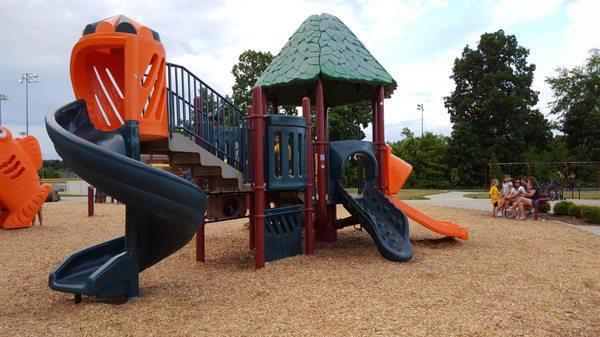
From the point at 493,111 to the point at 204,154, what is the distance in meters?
35.0

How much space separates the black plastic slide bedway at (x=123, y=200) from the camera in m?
4.42

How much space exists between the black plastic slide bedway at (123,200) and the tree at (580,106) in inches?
1519

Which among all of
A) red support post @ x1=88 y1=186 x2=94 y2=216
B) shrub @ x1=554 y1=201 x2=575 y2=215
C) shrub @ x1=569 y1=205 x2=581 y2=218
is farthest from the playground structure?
red support post @ x1=88 y1=186 x2=94 y2=216

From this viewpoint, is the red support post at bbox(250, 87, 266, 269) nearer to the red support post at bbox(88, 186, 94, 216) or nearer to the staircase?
the staircase

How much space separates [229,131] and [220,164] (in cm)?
62

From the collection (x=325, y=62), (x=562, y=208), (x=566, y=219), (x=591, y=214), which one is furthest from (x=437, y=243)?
(x=562, y=208)

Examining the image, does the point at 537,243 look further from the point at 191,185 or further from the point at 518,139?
the point at 518,139

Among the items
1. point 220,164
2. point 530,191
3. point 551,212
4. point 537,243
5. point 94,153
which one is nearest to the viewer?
point 94,153

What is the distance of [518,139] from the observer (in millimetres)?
35781

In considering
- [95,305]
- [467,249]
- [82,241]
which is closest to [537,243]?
[467,249]

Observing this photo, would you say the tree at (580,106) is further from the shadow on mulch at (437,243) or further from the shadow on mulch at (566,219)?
the shadow on mulch at (437,243)

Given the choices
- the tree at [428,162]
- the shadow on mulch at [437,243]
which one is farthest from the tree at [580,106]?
the shadow on mulch at [437,243]

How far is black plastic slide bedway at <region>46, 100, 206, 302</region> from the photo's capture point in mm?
4418

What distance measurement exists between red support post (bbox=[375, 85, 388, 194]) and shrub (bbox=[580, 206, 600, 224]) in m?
7.11
